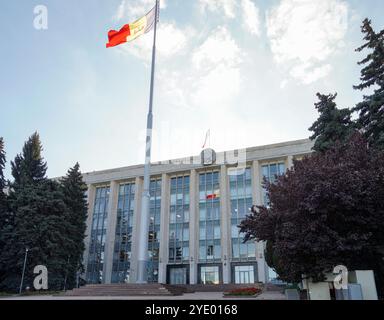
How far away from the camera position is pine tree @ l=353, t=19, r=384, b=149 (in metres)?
17.0

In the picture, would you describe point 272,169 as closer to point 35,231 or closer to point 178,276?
point 178,276

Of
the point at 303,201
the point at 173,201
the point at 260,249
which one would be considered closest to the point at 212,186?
the point at 173,201

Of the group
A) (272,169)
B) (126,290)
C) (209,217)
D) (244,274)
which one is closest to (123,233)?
(209,217)

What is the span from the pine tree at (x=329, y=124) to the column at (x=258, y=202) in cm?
2174

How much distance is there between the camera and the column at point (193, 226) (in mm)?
41469

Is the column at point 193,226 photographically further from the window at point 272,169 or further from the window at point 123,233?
the window at point 272,169

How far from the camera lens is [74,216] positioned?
3922 centimetres

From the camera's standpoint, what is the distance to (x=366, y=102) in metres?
17.7

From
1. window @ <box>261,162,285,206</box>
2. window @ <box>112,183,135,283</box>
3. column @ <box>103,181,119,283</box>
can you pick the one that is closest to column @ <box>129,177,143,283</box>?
window @ <box>112,183,135,283</box>

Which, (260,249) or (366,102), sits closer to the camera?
(366,102)
